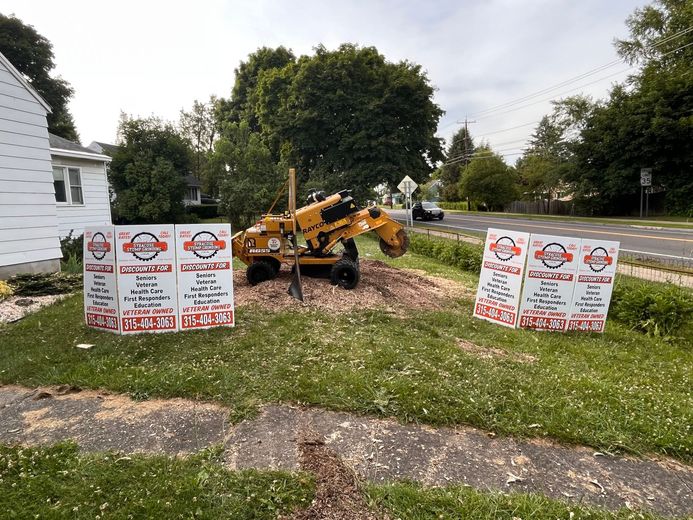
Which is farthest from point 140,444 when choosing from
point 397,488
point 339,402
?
point 397,488

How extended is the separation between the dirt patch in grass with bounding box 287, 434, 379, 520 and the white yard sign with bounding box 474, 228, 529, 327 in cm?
398

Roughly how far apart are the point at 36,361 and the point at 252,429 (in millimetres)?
3062

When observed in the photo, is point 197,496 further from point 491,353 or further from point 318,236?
point 318,236

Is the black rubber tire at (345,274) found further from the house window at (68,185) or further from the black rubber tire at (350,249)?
the house window at (68,185)

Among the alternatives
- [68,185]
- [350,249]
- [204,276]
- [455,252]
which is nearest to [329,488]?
[204,276]

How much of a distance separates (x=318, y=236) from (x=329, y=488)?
5720mm

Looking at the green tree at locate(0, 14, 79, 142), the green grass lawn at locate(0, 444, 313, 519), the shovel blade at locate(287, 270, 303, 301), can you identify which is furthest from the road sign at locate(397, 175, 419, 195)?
the green tree at locate(0, 14, 79, 142)

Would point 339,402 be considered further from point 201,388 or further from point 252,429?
point 201,388

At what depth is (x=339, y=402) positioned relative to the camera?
3.68 m

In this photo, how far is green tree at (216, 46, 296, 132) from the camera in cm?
3494

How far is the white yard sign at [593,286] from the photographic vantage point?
5844mm

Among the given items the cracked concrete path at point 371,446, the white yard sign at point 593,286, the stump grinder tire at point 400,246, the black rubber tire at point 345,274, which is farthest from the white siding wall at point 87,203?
the white yard sign at point 593,286

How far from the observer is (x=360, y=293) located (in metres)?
7.43

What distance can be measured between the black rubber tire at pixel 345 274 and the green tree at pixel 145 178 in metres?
19.2
